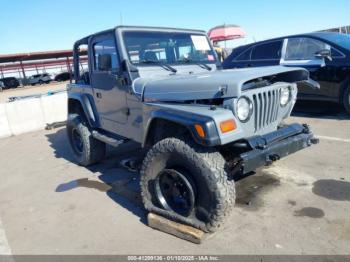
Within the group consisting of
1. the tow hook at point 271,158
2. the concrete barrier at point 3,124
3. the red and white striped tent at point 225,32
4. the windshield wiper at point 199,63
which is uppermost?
the red and white striped tent at point 225,32

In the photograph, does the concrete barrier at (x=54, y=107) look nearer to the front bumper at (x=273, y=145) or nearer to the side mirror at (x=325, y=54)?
the side mirror at (x=325, y=54)

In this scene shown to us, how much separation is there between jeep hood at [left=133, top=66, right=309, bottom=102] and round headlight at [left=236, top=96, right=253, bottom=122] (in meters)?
0.11

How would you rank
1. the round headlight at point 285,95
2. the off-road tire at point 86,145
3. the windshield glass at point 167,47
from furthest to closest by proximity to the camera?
the off-road tire at point 86,145, the windshield glass at point 167,47, the round headlight at point 285,95

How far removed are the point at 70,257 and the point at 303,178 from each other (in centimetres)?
285

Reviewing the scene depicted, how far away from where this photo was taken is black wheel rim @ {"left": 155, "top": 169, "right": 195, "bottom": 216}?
3.05 m

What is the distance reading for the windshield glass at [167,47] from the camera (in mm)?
4039

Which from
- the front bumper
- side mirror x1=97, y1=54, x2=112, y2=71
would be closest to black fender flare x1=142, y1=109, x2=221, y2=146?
the front bumper

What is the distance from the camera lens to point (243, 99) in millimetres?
2975

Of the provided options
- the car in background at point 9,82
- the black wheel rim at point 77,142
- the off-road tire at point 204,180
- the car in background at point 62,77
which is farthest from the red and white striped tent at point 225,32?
the car in background at point 9,82

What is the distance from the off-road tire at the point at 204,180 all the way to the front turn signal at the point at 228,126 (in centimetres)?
30

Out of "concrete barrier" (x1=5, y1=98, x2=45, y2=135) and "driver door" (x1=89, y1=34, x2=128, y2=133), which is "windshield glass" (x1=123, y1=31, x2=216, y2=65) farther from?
"concrete barrier" (x1=5, y1=98, x2=45, y2=135)

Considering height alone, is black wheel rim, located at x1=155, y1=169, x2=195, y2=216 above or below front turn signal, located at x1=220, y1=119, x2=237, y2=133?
below

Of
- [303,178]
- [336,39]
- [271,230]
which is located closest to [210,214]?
[271,230]

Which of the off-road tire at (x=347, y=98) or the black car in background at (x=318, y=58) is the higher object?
the black car in background at (x=318, y=58)
